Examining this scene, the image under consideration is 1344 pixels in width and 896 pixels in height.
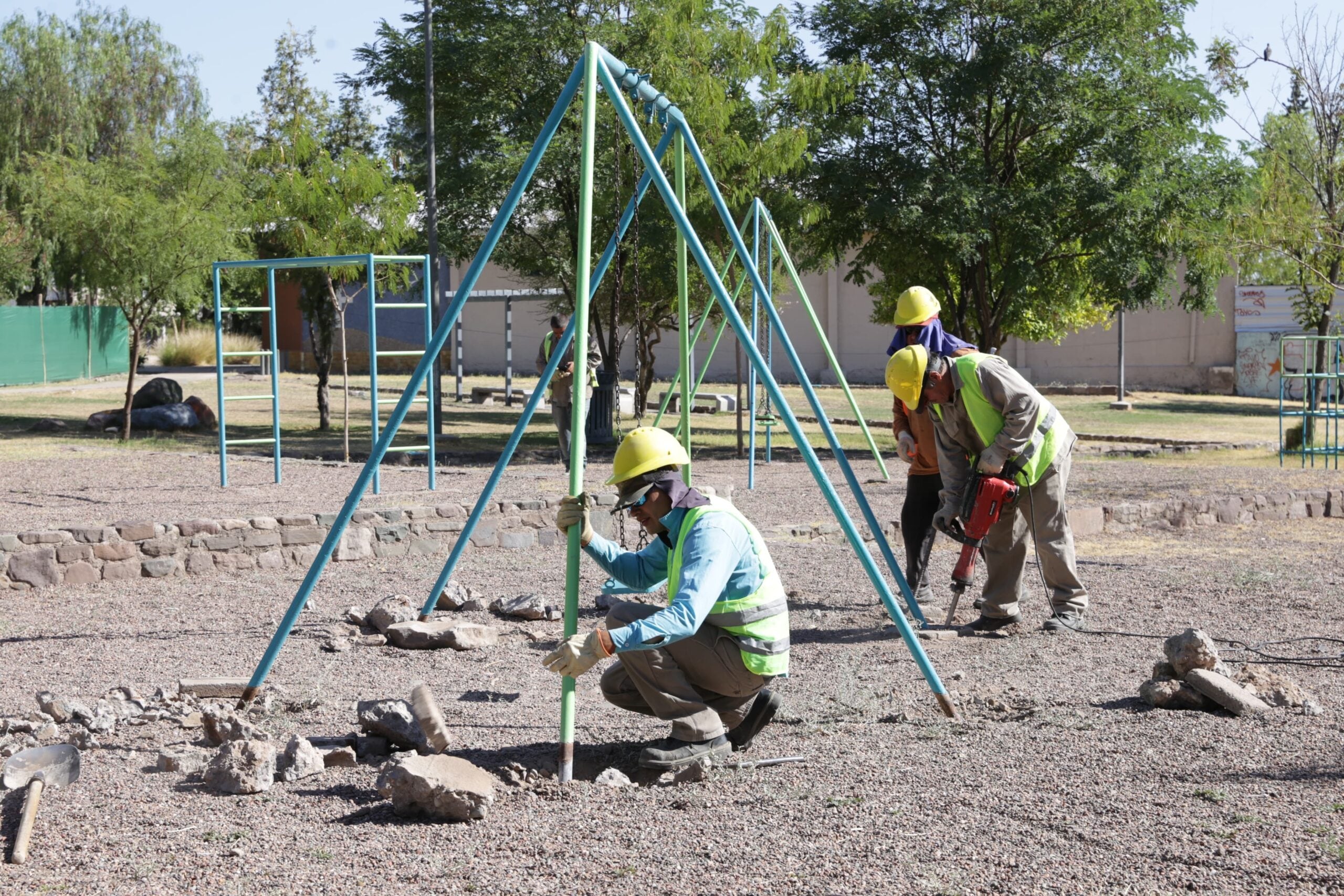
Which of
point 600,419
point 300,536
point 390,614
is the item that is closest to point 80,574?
point 300,536

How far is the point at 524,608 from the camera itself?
742 cm

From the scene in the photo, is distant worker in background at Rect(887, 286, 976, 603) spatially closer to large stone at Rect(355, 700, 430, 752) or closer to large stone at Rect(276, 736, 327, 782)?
large stone at Rect(355, 700, 430, 752)

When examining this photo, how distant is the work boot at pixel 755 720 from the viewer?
4.87 meters

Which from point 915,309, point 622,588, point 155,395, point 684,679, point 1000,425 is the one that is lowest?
point 684,679

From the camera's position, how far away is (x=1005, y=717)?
5410 mm

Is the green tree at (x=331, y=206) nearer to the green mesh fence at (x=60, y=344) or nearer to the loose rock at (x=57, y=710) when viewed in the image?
the loose rock at (x=57, y=710)

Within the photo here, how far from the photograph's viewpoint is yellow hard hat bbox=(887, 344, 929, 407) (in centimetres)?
670

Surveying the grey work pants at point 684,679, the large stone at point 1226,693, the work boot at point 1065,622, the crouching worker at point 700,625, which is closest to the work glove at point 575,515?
the crouching worker at point 700,625

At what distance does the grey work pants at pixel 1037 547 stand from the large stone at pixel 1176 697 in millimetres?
1527

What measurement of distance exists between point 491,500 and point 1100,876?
7.69 meters

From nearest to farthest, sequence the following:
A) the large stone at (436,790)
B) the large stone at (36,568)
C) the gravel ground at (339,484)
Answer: the large stone at (436,790) < the large stone at (36,568) < the gravel ground at (339,484)

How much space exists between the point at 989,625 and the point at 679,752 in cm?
296

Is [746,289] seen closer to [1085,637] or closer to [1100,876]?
[1085,637]

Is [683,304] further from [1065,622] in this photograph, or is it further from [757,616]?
[1065,622]
